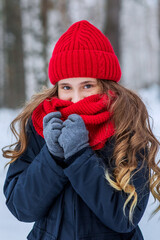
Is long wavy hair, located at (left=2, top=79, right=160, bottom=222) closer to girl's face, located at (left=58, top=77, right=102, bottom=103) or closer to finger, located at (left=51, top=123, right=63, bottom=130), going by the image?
girl's face, located at (left=58, top=77, right=102, bottom=103)

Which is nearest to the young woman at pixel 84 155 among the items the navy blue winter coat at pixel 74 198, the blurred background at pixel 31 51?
the navy blue winter coat at pixel 74 198

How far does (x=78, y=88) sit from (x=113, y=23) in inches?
181

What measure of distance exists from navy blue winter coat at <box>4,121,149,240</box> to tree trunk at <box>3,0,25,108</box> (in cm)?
549

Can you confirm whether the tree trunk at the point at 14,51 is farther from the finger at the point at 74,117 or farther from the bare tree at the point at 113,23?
the finger at the point at 74,117

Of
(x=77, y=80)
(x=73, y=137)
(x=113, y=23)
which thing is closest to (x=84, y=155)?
(x=73, y=137)

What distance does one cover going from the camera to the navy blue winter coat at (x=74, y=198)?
4.54 feet

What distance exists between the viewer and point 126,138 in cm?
156

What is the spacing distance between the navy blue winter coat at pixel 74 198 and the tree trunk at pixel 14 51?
5485 mm

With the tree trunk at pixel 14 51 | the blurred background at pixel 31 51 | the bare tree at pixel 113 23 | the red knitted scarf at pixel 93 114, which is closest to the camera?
the red knitted scarf at pixel 93 114

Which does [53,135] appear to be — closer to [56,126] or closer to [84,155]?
[56,126]

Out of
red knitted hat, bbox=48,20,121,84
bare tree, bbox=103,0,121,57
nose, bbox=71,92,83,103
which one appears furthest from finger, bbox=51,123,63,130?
bare tree, bbox=103,0,121,57

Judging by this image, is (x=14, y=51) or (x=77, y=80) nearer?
(x=77, y=80)

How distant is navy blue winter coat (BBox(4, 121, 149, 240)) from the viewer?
1385mm

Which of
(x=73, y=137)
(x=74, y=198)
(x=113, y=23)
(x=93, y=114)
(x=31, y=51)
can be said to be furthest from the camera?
(x=31, y=51)
